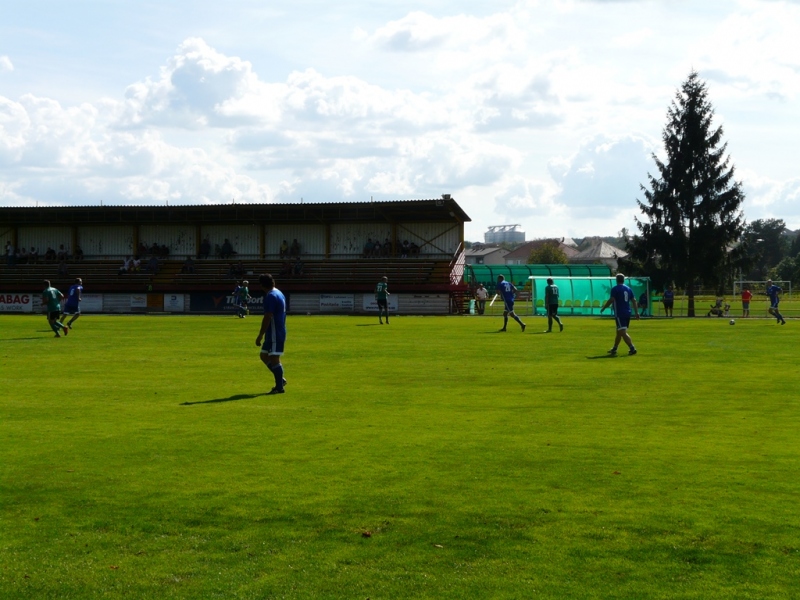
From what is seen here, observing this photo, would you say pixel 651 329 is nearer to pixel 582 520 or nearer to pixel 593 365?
pixel 593 365

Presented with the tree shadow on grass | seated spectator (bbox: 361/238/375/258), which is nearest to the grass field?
the tree shadow on grass

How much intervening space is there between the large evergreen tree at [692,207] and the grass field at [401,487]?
4758cm

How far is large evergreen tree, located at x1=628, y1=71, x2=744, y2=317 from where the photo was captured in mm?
64812

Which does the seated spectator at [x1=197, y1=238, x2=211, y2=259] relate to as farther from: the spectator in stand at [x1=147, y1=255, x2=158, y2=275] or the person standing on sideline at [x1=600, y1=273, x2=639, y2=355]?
the person standing on sideline at [x1=600, y1=273, x2=639, y2=355]

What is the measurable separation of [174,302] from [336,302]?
1076 cm

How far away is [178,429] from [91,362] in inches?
431

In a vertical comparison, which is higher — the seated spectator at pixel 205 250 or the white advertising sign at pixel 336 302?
the seated spectator at pixel 205 250

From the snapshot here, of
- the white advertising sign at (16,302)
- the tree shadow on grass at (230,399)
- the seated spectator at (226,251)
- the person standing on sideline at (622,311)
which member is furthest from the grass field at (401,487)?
the seated spectator at (226,251)

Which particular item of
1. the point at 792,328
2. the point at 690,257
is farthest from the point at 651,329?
the point at 690,257

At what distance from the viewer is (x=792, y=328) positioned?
39.2 meters

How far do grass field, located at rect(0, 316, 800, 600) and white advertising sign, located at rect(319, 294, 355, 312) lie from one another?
41306 mm

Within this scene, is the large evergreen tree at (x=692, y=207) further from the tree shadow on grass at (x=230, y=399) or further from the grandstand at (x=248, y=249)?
the tree shadow on grass at (x=230, y=399)

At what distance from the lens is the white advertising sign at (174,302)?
62156mm

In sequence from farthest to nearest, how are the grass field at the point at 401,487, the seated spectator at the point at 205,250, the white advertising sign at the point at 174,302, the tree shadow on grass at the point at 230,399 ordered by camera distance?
the seated spectator at the point at 205,250
the white advertising sign at the point at 174,302
the tree shadow on grass at the point at 230,399
the grass field at the point at 401,487
